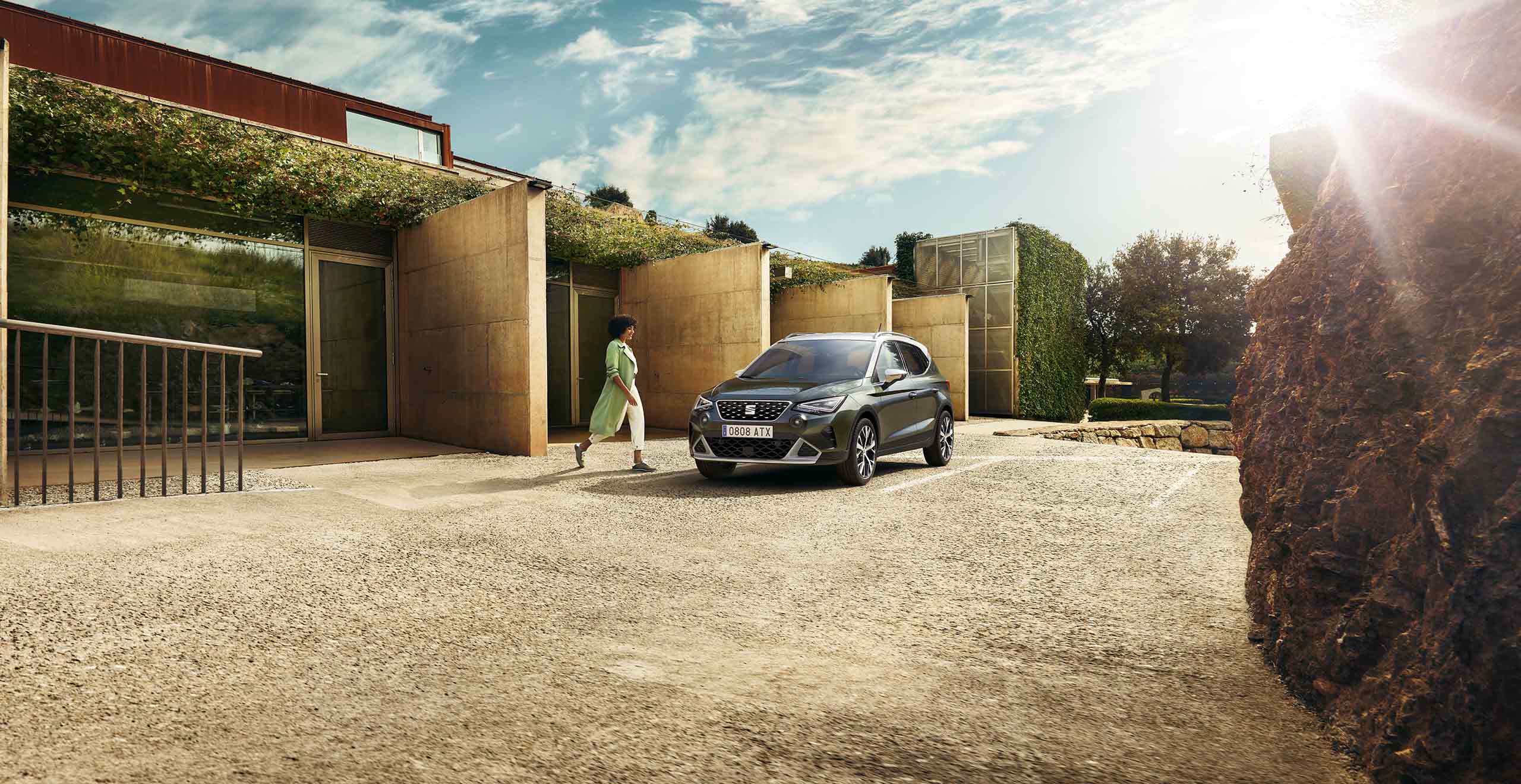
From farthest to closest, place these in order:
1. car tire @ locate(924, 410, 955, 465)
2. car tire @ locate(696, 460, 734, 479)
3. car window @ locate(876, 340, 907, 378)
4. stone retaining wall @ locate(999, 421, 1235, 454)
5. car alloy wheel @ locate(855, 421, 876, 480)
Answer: stone retaining wall @ locate(999, 421, 1235, 454) < car tire @ locate(924, 410, 955, 465) < car window @ locate(876, 340, 907, 378) < car tire @ locate(696, 460, 734, 479) < car alloy wheel @ locate(855, 421, 876, 480)

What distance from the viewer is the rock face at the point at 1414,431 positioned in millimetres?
1935

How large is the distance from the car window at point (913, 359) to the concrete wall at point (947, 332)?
527 inches

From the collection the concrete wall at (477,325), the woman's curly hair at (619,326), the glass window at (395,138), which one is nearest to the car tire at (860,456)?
the woman's curly hair at (619,326)

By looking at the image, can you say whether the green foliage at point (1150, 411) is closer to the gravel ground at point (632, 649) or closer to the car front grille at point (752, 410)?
the car front grille at point (752, 410)

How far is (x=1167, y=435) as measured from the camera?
24.2 metres

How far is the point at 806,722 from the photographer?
8.66 ft

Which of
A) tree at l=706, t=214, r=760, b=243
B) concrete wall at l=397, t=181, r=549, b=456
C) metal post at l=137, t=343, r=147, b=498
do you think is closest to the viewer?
metal post at l=137, t=343, r=147, b=498

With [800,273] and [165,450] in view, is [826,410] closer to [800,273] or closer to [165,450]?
[165,450]

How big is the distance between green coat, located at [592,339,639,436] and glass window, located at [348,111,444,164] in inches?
618

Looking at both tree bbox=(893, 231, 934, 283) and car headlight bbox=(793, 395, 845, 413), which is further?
tree bbox=(893, 231, 934, 283)

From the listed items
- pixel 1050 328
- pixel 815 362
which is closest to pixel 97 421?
pixel 815 362

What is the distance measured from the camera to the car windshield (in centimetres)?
887

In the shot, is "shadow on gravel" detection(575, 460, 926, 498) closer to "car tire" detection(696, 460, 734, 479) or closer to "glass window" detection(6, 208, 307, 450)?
"car tire" detection(696, 460, 734, 479)

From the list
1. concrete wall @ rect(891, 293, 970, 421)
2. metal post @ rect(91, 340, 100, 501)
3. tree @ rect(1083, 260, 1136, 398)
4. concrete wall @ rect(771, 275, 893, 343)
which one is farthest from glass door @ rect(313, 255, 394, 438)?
tree @ rect(1083, 260, 1136, 398)
